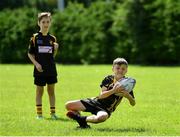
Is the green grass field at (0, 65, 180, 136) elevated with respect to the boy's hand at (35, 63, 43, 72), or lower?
lower

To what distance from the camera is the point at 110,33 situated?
3666 centimetres

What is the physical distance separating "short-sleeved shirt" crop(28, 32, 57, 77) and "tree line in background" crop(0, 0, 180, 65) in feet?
78.4

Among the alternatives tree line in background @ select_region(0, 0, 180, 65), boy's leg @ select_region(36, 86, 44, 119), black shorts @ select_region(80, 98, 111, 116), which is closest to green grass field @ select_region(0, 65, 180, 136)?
boy's leg @ select_region(36, 86, 44, 119)

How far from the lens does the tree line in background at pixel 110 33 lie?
34938 mm

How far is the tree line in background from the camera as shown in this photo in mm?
34938

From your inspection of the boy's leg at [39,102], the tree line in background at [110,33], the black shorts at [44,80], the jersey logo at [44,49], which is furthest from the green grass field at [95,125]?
the tree line in background at [110,33]

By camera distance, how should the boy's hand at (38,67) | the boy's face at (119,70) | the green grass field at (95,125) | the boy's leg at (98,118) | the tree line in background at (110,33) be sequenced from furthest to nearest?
the tree line in background at (110,33), the boy's hand at (38,67), the boy's face at (119,70), the boy's leg at (98,118), the green grass field at (95,125)

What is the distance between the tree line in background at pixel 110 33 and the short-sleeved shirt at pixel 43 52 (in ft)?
78.4

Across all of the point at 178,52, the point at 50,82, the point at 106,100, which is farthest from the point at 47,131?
the point at 178,52

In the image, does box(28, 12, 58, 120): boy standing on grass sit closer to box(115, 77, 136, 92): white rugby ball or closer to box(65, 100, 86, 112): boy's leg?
box(65, 100, 86, 112): boy's leg

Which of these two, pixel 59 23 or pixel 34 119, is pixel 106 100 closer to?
pixel 34 119

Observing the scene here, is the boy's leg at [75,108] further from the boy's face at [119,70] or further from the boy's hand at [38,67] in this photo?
the boy's hand at [38,67]

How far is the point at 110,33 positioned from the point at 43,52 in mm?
25877

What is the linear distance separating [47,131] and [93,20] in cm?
2908
